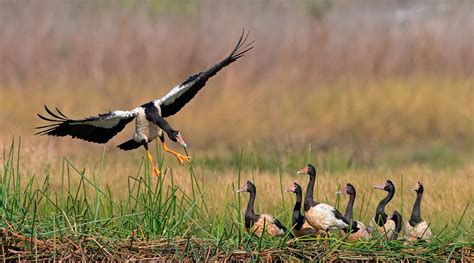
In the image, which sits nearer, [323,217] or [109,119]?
[323,217]

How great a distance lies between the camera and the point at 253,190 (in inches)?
241

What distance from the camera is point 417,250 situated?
18.4ft

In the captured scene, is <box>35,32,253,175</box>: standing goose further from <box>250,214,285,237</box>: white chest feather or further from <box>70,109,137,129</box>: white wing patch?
<box>250,214,285,237</box>: white chest feather

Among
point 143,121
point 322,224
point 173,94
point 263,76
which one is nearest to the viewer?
point 322,224

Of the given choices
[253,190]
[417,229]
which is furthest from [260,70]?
[417,229]

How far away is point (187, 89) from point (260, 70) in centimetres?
809

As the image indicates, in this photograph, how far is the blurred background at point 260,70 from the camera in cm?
1323

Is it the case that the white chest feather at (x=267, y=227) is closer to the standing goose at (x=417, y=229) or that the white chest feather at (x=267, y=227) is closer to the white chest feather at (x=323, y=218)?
the white chest feather at (x=323, y=218)

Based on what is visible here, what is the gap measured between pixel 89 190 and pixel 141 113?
231cm

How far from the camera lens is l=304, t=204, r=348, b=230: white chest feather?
582 centimetres

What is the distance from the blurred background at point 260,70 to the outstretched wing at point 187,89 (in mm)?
6314

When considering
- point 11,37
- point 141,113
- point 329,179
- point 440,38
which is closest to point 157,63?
point 11,37

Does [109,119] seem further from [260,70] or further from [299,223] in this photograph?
[260,70]

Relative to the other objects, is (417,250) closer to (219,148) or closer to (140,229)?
(140,229)
